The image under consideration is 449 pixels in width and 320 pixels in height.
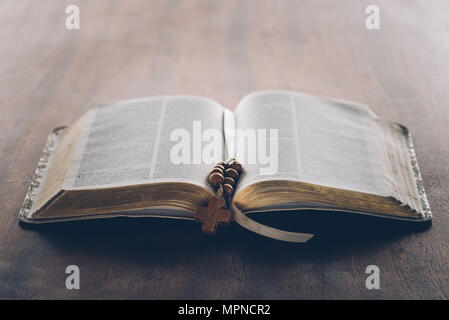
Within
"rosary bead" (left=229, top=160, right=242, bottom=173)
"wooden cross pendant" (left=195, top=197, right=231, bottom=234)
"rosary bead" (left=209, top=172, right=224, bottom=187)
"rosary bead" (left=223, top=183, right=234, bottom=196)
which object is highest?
"rosary bead" (left=229, top=160, right=242, bottom=173)

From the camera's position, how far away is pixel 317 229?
853 millimetres

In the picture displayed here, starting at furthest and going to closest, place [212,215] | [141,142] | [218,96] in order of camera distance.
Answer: [218,96], [141,142], [212,215]

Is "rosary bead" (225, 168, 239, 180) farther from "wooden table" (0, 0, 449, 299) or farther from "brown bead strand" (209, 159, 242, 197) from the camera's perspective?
"wooden table" (0, 0, 449, 299)

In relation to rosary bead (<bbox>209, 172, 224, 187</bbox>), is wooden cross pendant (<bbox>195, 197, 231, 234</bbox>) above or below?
below

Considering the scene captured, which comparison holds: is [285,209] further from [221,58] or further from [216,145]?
[221,58]

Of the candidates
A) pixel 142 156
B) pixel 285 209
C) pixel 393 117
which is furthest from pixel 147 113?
pixel 393 117

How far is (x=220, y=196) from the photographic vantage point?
84cm

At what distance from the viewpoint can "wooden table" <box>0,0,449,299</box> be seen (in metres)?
0.78

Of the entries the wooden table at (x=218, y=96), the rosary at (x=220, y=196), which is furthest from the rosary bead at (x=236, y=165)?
the wooden table at (x=218, y=96)

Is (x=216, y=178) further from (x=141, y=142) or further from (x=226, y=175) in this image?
(x=141, y=142)

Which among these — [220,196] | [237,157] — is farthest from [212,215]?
[237,157]

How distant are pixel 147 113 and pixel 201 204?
298mm

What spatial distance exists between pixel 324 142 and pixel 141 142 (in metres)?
0.39

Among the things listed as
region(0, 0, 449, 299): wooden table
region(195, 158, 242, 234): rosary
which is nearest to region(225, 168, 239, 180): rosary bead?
region(195, 158, 242, 234): rosary
